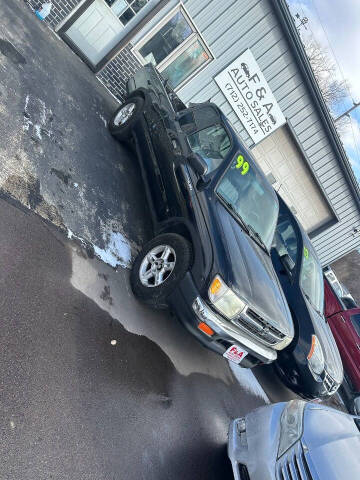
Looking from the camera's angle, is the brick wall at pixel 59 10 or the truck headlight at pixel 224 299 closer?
the truck headlight at pixel 224 299

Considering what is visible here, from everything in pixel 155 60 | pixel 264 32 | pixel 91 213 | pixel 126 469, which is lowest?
pixel 126 469

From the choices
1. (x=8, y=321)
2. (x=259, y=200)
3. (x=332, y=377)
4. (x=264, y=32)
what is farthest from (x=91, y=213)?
(x=264, y=32)

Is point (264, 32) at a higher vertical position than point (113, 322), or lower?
higher

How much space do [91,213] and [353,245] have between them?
12.4 metres

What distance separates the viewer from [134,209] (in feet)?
17.7

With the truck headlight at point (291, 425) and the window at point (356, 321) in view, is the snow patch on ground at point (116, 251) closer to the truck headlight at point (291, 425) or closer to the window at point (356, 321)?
the truck headlight at point (291, 425)

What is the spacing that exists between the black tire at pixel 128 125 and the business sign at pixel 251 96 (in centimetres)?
395

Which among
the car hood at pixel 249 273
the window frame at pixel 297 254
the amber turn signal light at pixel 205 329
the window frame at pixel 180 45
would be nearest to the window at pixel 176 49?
the window frame at pixel 180 45

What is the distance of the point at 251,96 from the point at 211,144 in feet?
17.3

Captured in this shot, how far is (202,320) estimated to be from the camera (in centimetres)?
373

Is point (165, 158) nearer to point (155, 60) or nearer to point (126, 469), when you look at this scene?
point (126, 469)

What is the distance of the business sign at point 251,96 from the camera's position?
358 inches

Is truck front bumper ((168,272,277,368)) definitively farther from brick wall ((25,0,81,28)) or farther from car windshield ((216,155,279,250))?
brick wall ((25,0,81,28))

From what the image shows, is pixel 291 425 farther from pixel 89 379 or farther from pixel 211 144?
pixel 211 144
